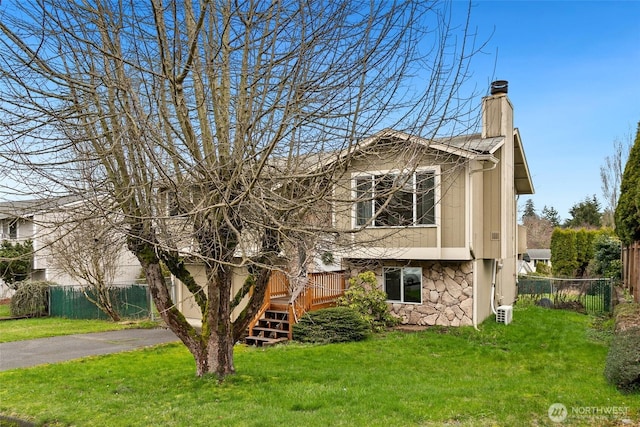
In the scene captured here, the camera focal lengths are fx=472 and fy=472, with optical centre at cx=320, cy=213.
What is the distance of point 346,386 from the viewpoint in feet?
23.6

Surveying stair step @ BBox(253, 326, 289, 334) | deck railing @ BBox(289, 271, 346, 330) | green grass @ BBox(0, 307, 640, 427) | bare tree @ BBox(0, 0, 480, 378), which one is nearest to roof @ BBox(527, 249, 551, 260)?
green grass @ BBox(0, 307, 640, 427)

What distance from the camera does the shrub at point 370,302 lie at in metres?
13.1

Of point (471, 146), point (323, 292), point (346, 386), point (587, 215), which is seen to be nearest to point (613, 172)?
point (587, 215)

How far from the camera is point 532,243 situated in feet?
167

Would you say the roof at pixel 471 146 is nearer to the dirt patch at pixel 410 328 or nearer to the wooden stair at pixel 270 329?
the dirt patch at pixel 410 328

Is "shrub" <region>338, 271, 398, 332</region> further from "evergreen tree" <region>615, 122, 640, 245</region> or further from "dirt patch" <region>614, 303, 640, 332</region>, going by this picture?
"evergreen tree" <region>615, 122, 640, 245</region>

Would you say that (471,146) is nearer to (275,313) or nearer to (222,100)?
(275,313)

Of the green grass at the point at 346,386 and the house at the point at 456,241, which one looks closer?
the green grass at the point at 346,386

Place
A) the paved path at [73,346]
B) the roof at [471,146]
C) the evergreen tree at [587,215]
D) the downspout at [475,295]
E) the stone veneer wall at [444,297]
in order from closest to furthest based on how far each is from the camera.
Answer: the roof at [471,146] < the paved path at [73,346] < the downspout at [475,295] < the stone veneer wall at [444,297] < the evergreen tree at [587,215]

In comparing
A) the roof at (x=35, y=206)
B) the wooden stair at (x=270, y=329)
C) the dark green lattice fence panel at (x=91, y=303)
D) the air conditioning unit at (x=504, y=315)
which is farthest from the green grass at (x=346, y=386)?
the dark green lattice fence panel at (x=91, y=303)

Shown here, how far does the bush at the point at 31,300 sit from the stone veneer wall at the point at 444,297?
1611 centimetres

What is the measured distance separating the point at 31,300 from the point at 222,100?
18874mm

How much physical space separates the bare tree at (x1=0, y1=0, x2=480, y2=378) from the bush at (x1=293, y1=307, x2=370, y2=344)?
5.66 meters

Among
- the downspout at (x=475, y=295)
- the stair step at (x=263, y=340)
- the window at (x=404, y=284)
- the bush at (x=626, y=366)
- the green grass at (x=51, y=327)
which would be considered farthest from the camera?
the green grass at (x=51, y=327)
